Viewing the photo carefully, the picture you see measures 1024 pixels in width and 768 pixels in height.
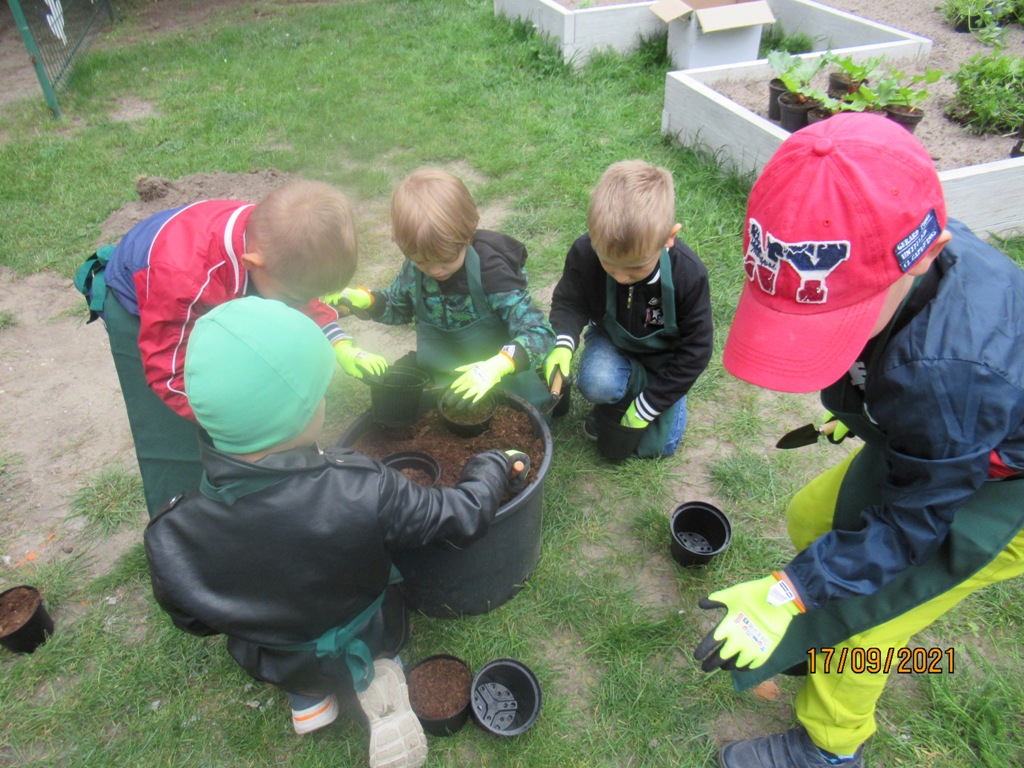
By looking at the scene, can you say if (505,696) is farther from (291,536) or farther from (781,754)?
(291,536)

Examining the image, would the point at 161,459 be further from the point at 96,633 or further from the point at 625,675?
the point at 625,675

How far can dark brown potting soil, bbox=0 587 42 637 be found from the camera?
217 cm

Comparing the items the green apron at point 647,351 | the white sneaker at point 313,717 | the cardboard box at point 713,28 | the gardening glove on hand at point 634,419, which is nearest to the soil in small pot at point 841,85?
the cardboard box at point 713,28

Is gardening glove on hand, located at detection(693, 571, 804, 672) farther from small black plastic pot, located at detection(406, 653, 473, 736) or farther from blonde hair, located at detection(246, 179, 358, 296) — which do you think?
blonde hair, located at detection(246, 179, 358, 296)

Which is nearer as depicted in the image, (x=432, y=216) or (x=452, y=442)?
(x=432, y=216)

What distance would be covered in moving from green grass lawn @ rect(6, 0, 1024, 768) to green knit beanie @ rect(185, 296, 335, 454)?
1059 mm

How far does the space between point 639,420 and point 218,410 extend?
61.7 inches

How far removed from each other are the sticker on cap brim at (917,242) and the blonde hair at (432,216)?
4.24ft

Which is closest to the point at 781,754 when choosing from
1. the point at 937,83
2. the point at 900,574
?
the point at 900,574

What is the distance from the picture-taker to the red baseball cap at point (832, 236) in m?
1.16

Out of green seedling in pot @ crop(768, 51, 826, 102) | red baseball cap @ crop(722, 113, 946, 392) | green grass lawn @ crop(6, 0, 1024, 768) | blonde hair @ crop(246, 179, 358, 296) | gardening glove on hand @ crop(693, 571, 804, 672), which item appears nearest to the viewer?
red baseball cap @ crop(722, 113, 946, 392)

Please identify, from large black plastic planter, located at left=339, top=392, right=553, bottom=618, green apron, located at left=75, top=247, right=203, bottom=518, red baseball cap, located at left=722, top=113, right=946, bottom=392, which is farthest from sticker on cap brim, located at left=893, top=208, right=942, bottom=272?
green apron, located at left=75, top=247, right=203, bottom=518

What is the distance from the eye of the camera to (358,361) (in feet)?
7.75

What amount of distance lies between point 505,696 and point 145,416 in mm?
1438
